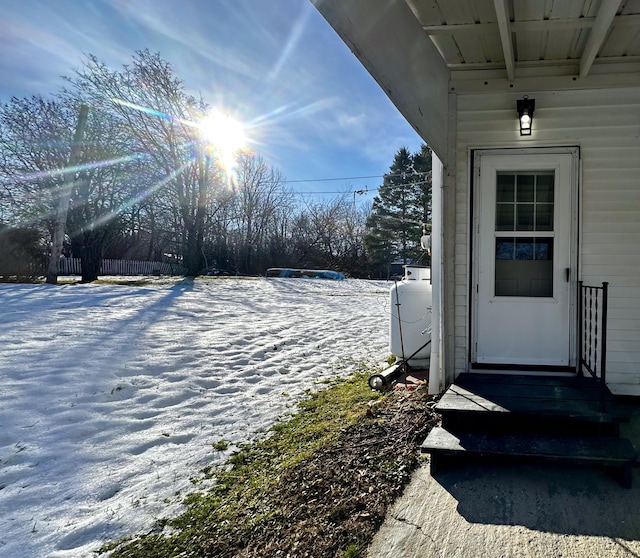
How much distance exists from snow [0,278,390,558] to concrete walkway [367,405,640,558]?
50.6 inches

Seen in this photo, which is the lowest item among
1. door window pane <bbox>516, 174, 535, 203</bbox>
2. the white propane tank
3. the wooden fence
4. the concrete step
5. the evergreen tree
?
the concrete step

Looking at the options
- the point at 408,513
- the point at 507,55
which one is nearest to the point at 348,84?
the point at 507,55

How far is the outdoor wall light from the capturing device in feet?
10.1

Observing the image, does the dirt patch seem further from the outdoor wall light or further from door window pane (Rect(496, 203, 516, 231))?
the outdoor wall light

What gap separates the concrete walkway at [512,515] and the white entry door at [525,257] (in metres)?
1.21

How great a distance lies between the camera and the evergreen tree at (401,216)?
993 inches

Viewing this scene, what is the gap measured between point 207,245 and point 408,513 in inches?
831

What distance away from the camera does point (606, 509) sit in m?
1.84

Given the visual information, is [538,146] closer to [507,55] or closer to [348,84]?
[507,55]

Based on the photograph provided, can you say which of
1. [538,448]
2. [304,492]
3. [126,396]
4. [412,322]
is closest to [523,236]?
[412,322]

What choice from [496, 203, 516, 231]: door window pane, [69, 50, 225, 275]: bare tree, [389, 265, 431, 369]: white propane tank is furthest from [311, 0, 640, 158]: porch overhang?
[69, 50, 225, 275]: bare tree

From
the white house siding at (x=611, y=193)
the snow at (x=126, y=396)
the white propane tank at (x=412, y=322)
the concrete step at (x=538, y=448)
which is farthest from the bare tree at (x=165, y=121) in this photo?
the concrete step at (x=538, y=448)

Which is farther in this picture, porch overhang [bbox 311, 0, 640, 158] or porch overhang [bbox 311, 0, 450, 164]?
porch overhang [bbox 311, 0, 640, 158]

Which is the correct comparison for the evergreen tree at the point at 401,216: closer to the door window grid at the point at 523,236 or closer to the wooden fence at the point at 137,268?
the wooden fence at the point at 137,268
